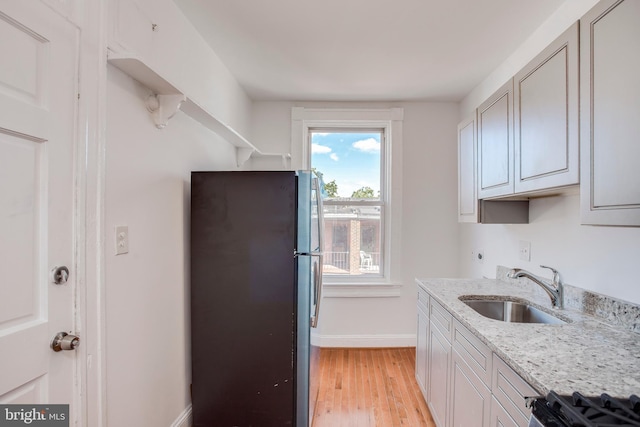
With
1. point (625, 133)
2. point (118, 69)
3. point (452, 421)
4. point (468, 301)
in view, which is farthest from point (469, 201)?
point (118, 69)

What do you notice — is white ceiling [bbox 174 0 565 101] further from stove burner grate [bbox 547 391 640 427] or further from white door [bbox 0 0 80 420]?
stove burner grate [bbox 547 391 640 427]

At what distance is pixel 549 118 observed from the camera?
4.28ft

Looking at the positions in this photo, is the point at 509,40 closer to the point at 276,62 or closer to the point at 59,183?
the point at 276,62

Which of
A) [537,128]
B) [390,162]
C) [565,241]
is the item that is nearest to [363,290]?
[390,162]

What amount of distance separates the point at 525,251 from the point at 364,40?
72.9 inches

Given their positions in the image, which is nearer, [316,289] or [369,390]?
[316,289]

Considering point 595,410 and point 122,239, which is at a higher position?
point 122,239

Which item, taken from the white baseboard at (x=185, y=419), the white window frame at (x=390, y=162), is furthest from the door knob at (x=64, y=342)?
the white window frame at (x=390, y=162)

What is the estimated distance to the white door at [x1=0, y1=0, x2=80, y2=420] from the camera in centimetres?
86

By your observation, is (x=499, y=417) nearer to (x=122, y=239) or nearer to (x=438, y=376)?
(x=438, y=376)

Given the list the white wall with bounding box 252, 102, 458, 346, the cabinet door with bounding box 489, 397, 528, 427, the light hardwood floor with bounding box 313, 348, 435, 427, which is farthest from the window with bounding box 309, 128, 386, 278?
the cabinet door with bounding box 489, 397, 528, 427

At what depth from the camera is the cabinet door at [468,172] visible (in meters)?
2.07

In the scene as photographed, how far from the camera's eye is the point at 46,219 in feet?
3.19

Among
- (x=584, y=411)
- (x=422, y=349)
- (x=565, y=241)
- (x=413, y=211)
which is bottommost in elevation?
(x=422, y=349)
